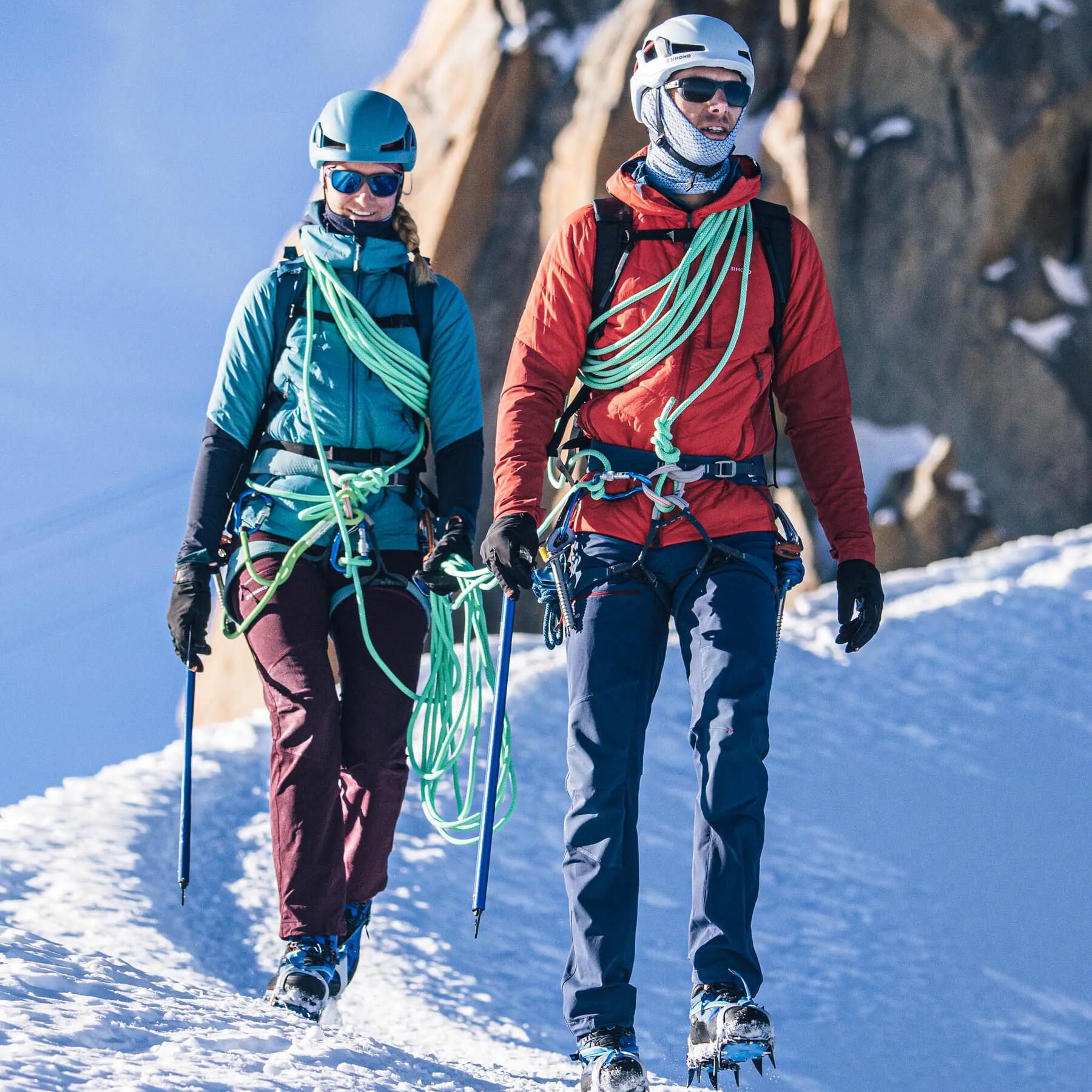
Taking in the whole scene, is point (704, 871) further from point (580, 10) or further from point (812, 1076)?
point (580, 10)

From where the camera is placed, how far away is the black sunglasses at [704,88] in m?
3.67

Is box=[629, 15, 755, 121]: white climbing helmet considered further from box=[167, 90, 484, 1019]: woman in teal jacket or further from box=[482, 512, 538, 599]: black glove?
box=[482, 512, 538, 599]: black glove

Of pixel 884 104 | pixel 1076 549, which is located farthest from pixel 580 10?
pixel 1076 549

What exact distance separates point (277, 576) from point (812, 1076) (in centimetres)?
258

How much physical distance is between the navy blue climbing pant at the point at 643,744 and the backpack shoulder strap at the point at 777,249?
63cm

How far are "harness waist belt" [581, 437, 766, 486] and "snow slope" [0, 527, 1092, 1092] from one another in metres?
1.58

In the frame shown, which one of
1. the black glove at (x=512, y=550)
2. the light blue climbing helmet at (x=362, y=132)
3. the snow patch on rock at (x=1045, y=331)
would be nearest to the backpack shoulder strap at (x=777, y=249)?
the black glove at (x=512, y=550)

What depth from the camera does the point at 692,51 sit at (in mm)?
3699

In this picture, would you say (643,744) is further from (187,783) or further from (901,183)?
(901,183)

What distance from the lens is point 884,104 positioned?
23.3m

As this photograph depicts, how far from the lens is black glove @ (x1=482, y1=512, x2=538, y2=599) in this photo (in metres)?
3.43

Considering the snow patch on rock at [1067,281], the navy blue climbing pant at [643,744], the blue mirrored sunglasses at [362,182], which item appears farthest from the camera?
the snow patch on rock at [1067,281]

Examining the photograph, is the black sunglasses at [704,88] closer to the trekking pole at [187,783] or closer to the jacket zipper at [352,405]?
the jacket zipper at [352,405]

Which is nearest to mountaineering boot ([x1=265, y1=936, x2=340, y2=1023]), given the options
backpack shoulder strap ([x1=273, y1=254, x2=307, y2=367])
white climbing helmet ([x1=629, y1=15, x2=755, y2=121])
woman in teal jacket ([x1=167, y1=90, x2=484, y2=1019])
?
woman in teal jacket ([x1=167, y1=90, x2=484, y2=1019])
